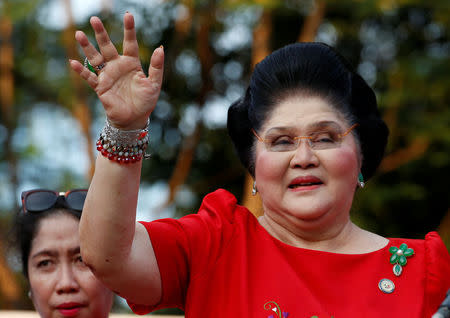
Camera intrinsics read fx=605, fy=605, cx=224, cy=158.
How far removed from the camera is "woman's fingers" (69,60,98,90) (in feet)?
5.10

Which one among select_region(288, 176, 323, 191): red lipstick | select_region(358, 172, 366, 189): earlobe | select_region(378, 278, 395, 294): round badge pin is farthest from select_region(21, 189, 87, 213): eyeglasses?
select_region(378, 278, 395, 294): round badge pin

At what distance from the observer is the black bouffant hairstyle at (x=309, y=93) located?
6.76 feet

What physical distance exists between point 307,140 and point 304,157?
70 mm

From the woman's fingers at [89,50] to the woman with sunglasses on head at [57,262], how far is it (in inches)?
43.0

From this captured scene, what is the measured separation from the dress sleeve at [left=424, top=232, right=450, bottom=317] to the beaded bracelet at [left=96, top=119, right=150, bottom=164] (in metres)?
1.04

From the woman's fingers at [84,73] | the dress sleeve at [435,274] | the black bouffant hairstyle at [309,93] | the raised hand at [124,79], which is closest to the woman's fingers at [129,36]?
the raised hand at [124,79]

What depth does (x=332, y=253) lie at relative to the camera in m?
2.00

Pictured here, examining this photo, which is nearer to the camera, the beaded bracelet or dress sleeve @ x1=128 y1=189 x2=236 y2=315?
the beaded bracelet

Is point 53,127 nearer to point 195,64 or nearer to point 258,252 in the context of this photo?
point 195,64

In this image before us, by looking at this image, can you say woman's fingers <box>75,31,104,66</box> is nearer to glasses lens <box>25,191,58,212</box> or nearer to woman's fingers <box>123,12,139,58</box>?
woman's fingers <box>123,12,139,58</box>

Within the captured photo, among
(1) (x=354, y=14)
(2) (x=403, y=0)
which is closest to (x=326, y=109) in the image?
(2) (x=403, y=0)

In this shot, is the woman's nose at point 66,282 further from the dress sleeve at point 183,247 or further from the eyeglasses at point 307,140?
the eyeglasses at point 307,140

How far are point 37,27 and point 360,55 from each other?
493cm

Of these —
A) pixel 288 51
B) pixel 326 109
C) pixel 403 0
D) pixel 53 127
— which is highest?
pixel 403 0
